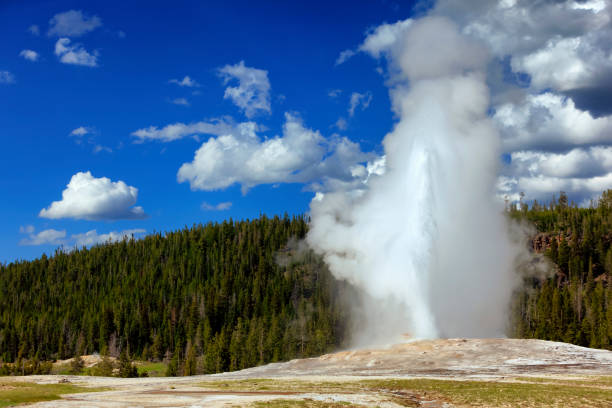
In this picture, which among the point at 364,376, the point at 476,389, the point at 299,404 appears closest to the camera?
the point at 299,404

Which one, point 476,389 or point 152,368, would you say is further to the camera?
point 152,368

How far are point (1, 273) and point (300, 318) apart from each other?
135 m

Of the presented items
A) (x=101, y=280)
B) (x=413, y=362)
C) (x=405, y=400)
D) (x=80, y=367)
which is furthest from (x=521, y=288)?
(x=101, y=280)

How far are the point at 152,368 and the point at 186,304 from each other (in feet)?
109

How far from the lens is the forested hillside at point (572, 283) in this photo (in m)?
90.5

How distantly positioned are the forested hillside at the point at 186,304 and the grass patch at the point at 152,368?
3.88 meters

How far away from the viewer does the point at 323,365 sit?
47812 millimetres

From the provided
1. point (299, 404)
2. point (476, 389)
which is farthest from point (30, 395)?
point (476, 389)

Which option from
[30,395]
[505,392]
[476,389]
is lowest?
[476,389]

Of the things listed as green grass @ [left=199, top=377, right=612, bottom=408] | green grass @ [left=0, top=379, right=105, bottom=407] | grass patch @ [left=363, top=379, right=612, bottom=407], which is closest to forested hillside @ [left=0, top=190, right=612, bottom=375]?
→ green grass @ [left=0, top=379, right=105, bottom=407]

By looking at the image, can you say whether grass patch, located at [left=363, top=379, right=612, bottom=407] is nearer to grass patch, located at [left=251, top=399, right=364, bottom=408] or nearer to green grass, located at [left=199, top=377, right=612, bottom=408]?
green grass, located at [left=199, top=377, right=612, bottom=408]

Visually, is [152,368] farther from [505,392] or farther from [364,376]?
[505,392]

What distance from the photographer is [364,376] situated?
39.3m

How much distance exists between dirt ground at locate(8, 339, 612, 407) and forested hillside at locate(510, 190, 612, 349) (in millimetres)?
47731
